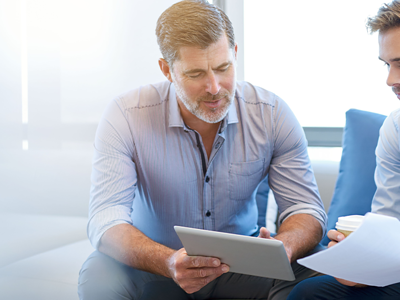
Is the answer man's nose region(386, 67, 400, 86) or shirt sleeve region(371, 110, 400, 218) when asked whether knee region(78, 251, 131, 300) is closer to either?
shirt sleeve region(371, 110, 400, 218)

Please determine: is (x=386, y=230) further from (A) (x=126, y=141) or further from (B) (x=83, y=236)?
(B) (x=83, y=236)

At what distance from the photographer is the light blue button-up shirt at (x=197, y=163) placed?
1.36 metres

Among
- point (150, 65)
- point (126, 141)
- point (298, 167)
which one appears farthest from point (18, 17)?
point (298, 167)

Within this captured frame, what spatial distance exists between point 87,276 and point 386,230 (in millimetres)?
896

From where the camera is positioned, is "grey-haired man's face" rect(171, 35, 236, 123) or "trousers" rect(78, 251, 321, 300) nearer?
"trousers" rect(78, 251, 321, 300)

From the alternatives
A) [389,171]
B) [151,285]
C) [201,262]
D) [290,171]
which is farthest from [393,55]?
[151,285]

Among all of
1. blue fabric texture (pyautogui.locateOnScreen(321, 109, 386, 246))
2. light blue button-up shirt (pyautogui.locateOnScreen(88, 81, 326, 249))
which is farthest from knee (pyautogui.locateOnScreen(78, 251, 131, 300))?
blue fabric texture (pyautogui.locateOnScreen(321, 109, 386, 246))

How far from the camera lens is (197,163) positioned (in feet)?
4.51

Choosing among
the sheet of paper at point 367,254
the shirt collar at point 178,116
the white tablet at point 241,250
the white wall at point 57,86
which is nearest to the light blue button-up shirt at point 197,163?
the shirt collar at point 178,116

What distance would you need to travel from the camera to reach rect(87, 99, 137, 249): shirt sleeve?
1272 millimetres

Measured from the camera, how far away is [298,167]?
4.54ft

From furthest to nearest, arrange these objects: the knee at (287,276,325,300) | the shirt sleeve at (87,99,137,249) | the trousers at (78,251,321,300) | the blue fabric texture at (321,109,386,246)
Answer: the blue fabric texture at (321,109,386,246), the shirt sleeve at (87,99,137,249), the trousers at (78,251,321,300), the knee at (287,276,325,300)

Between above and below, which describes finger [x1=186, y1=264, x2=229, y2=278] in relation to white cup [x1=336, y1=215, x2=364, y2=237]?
below

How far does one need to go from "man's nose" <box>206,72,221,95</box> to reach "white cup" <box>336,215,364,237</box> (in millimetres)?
593
